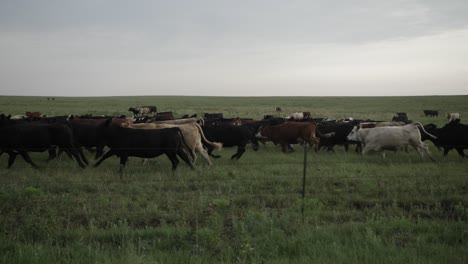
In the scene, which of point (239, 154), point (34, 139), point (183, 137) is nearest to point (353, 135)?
point (239, 154)

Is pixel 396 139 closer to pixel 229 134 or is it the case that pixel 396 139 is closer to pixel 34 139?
pixel 229 134

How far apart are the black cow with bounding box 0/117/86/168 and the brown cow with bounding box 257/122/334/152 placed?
26.0 ft

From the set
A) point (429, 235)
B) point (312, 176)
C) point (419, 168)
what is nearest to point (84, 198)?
point (312, 176)

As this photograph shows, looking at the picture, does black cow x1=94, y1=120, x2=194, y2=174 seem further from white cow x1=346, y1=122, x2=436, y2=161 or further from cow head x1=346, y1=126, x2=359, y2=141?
cow head x1=346, y1=126, x2=359, y2=141

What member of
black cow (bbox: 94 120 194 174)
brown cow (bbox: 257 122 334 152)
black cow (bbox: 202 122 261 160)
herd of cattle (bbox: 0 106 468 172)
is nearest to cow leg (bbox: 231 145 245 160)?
herd of cattle (bbox: 0 106 468 172)

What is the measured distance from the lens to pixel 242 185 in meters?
9.45

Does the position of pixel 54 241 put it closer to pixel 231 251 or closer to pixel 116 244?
pixel 116 244

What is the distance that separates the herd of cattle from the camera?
1177 centimetres

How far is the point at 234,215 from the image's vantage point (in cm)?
705

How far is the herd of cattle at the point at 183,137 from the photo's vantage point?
11.8 metres

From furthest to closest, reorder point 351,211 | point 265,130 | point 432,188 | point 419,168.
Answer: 1. point 265,130
2. point 419,168
3. point 432,188
4. point 351,211

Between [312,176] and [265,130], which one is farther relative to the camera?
[265,130]

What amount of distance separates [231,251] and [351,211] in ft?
10.3

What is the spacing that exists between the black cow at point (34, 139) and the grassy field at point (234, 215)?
101cm
